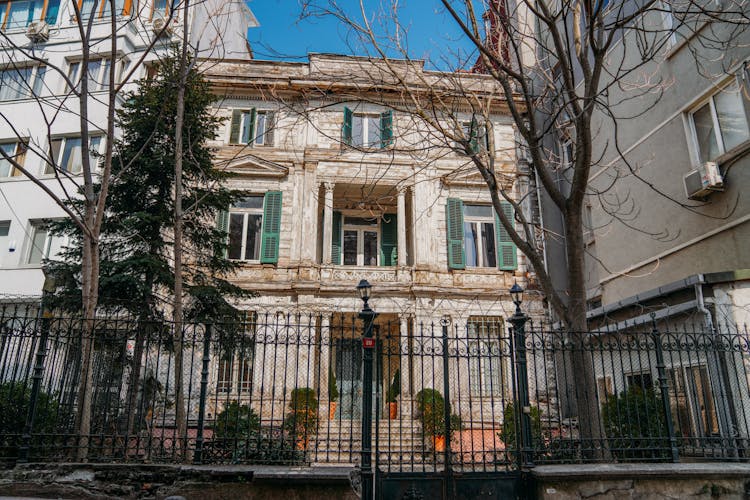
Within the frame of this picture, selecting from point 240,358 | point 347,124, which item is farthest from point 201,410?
point 347,124

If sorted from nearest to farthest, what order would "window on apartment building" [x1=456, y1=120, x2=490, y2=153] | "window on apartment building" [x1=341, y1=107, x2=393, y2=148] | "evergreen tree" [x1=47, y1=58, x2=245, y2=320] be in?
"window on apartment building" [x1=456, y1=120, x2=490, y2=153] → "evergreen tree" [x1=47, y1=58, x2=245, y2=320] → "window on apartment building" [x1=341, y1=107, x2=393, y2=148]

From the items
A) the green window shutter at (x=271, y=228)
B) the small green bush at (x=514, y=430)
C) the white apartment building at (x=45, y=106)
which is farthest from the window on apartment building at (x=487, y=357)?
the white apartment building at (x=45, y=106)

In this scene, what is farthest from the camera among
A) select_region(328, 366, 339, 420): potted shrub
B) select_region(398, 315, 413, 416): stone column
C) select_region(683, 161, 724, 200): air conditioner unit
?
select_region(398, 315, 413, 416): stone column

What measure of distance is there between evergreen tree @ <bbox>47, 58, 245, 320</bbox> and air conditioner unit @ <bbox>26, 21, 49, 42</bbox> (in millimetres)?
10115

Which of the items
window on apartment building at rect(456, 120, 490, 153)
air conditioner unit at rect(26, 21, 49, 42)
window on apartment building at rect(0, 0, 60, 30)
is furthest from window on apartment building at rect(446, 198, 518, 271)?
window on apartment building at rect(0, 0, 60, 30)

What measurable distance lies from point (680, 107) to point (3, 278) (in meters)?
19.9

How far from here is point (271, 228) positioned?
17.3 meters

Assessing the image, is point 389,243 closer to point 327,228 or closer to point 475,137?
point 327,228

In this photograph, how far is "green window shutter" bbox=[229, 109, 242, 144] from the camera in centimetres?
1836

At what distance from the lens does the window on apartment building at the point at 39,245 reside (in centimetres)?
1714

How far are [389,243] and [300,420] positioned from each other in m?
10.6

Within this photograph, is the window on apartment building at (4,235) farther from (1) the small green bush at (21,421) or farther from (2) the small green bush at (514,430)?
(2) the small green bush at (514,430)

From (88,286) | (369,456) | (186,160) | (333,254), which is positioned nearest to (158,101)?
(186,160)

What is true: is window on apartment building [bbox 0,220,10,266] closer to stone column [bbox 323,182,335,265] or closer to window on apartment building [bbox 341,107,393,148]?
stone column [bbox 323,182,335,265]
